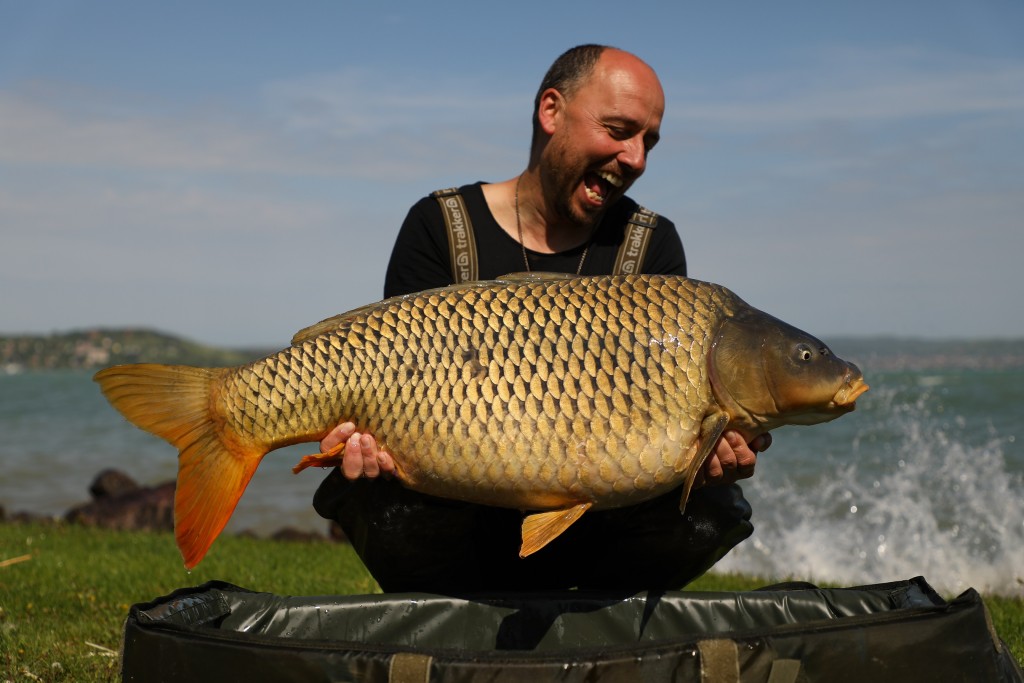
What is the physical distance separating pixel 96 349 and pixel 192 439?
59.1m

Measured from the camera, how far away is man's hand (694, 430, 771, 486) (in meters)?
2.20

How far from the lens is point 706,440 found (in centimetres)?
209

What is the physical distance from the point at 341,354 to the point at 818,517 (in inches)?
246

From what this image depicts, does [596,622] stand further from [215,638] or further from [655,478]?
[215,638]

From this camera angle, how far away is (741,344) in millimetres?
2100

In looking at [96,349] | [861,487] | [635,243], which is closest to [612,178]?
[635,243]

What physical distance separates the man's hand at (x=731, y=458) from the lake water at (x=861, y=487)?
157cm

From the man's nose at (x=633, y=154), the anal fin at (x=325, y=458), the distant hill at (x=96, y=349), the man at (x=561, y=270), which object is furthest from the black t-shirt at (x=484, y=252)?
the distant hill at (x=96, y=349)

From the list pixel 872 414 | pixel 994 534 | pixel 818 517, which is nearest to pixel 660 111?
pixel 994 534

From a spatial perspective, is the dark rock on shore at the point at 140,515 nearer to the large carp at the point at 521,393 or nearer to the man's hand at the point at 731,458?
the large carp at the point at 521,393

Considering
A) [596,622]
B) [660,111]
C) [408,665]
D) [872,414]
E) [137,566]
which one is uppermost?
[660,111]

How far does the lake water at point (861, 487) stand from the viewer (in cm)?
620

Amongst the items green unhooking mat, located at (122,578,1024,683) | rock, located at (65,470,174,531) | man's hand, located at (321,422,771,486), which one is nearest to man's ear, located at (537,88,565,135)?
man's hand, located at (321,422,771,486)

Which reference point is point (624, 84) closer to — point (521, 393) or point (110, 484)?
point (521, 393)
